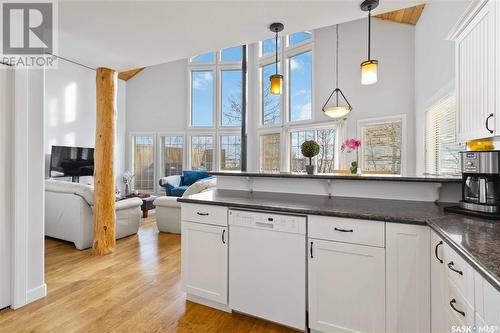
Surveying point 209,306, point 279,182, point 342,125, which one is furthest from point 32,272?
point 342,125

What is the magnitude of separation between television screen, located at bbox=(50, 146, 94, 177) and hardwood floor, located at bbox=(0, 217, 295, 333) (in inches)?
101

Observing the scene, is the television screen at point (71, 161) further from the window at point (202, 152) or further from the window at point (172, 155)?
the window at point (202, 152)

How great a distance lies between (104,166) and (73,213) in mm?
809

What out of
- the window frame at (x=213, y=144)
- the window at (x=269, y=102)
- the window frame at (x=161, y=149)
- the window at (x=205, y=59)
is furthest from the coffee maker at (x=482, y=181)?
the window at (x=205, y=59)

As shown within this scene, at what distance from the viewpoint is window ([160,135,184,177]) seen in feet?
26.3

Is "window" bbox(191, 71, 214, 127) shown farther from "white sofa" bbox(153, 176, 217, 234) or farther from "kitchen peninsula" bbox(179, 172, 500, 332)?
"kitchen peninsula" bbox(179, 172, 500, 332)

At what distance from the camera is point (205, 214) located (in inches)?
86.5

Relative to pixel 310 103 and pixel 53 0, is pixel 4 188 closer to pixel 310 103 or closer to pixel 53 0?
pixel 53 0

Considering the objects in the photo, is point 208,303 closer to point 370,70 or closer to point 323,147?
point 370,70

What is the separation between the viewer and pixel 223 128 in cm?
772

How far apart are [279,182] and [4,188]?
7.83ft

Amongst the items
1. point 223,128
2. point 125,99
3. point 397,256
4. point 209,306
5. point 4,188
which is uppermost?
point 125,99

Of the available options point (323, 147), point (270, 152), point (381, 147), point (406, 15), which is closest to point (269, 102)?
point (270, 152)

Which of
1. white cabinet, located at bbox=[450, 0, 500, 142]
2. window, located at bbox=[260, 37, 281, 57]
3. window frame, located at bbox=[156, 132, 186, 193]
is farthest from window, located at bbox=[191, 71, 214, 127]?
white cabinet, located at bbox=[450, 0, 500, 142]
